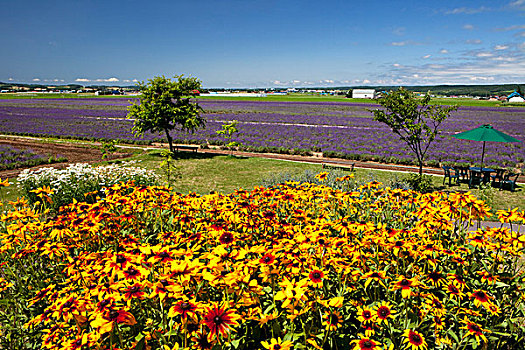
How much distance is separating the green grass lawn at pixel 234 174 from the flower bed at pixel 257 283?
28.3 ft

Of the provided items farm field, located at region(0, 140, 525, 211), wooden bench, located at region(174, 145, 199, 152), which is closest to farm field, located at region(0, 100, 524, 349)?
farm field, located at region(0, 140, 525, 211)

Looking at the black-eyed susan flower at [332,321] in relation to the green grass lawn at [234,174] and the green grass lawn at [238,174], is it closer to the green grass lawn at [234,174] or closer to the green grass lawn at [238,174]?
the green grass lawn at [238,174]

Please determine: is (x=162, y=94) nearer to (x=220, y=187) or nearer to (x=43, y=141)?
(x=220, y=187)

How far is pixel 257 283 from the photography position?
2895 millimetres

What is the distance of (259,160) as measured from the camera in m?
20.5

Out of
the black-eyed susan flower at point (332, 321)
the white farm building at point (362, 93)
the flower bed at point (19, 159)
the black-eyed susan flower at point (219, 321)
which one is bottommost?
the flower bed at point (19, 159)

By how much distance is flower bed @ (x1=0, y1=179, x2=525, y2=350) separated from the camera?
7.61ft

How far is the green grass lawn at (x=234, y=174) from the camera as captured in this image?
1282 cm

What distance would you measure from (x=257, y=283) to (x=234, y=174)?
13.8m

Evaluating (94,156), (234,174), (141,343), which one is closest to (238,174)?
(234,174)

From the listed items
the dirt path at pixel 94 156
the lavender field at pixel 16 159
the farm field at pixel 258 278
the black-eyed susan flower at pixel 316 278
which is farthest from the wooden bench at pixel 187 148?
the black-eyed susan flower at pixel 316 278

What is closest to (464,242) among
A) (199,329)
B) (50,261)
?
(199,329)

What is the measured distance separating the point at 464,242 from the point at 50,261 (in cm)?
560

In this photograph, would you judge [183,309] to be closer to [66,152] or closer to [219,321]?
[219,321]
